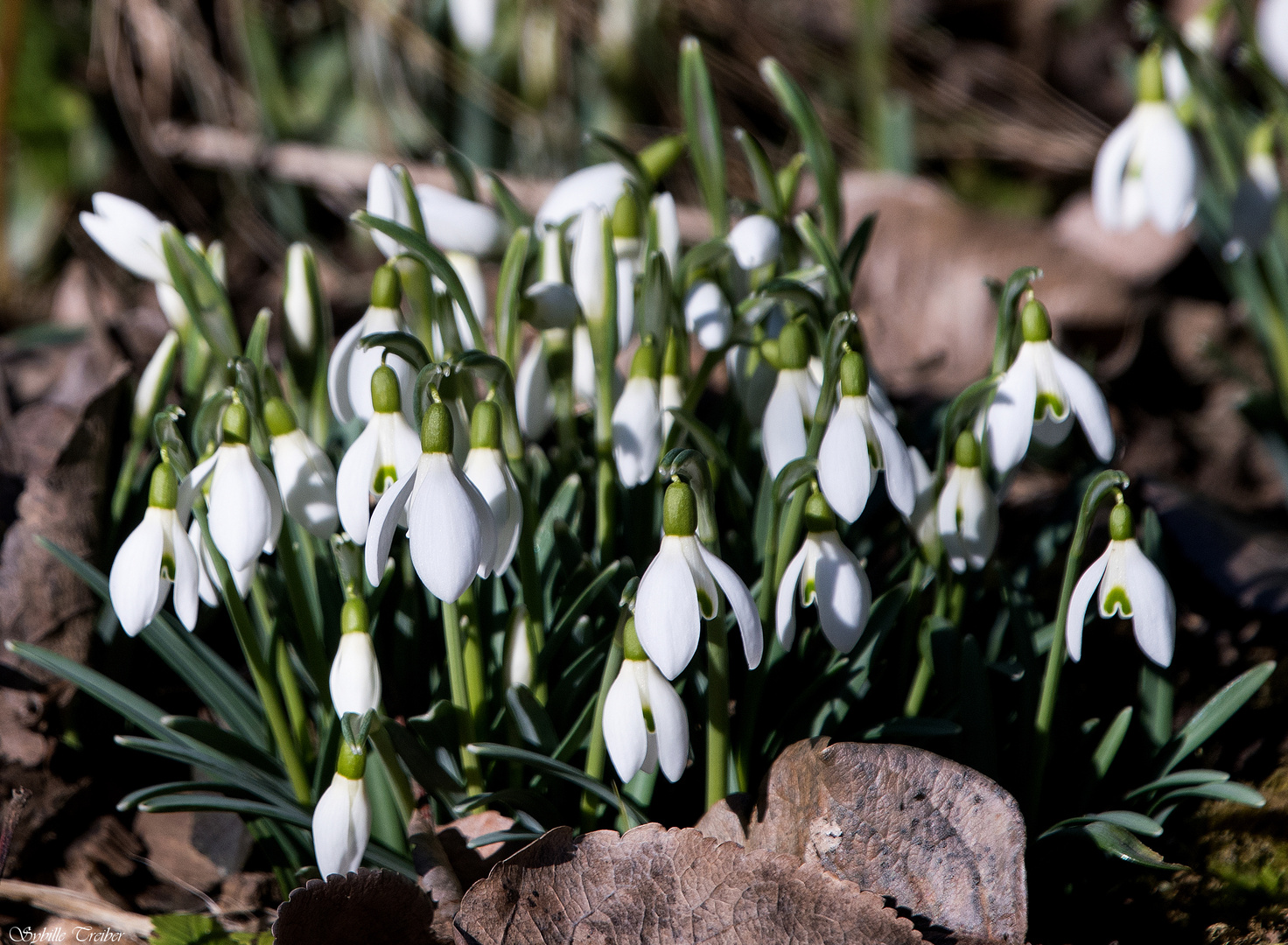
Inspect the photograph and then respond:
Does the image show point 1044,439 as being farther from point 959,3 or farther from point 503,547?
point 959,3

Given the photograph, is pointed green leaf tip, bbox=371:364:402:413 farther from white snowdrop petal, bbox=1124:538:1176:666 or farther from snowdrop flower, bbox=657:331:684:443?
white snowdrop petal, bbox=1124:538:1176:666

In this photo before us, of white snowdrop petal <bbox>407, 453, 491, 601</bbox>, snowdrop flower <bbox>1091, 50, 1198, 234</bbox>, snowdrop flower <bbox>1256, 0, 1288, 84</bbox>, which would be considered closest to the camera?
white snowdrop petal <bbox>407, 453, 491, 601</bbox>

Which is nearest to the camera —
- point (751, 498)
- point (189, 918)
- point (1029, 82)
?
point (189, 918)

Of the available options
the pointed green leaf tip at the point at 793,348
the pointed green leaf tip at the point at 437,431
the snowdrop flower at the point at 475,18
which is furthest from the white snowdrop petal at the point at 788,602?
the snowdrop flower at the point at 475,18

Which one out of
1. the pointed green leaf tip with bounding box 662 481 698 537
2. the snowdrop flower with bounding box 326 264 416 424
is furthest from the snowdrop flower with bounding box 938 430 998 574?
the snowdrop flower with bounding box 326 264 416 424

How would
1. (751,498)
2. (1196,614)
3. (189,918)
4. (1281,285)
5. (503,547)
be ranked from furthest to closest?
1. (1281,285)
2. (1196,614)
3. (751,498)
4. (189,918)
5. (503,547)

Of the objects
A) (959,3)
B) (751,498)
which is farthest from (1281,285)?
(959,3)

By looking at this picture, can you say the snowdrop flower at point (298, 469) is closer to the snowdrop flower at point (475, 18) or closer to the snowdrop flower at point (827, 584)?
the snowdrop flower at point (827, 584)
